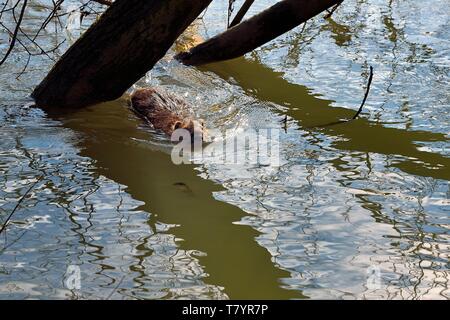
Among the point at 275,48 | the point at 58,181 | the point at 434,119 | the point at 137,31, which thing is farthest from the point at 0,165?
the point at 275,48

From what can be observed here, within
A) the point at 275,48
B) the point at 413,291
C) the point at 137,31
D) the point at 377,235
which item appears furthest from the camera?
the point at 275,48

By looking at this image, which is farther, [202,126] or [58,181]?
[202,126]

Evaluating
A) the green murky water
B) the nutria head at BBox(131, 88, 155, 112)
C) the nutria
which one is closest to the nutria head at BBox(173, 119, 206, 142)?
the nutria

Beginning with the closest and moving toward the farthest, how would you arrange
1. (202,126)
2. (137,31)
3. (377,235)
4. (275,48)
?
(377,235)
(137,31)
(202,126)
(275,48)

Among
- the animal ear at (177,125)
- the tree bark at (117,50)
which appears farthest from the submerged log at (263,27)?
the animal ear at (177,125)

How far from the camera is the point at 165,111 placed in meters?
6.59

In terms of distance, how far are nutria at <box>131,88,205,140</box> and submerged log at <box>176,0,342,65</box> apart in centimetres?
60

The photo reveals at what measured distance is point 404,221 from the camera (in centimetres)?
453

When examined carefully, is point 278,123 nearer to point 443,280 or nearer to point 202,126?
point 202,126

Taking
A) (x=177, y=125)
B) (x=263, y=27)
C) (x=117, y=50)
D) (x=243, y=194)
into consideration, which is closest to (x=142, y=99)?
(x=177, y=125)

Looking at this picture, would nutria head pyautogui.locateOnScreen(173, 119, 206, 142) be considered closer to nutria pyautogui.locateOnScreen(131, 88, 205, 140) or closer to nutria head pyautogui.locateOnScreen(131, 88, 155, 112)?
nutria pyautogui.locateOnScreen(131, 88, 205, 140)

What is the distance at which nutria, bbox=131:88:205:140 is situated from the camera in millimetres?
6184

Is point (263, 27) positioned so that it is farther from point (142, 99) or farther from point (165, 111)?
point (142, 99)
